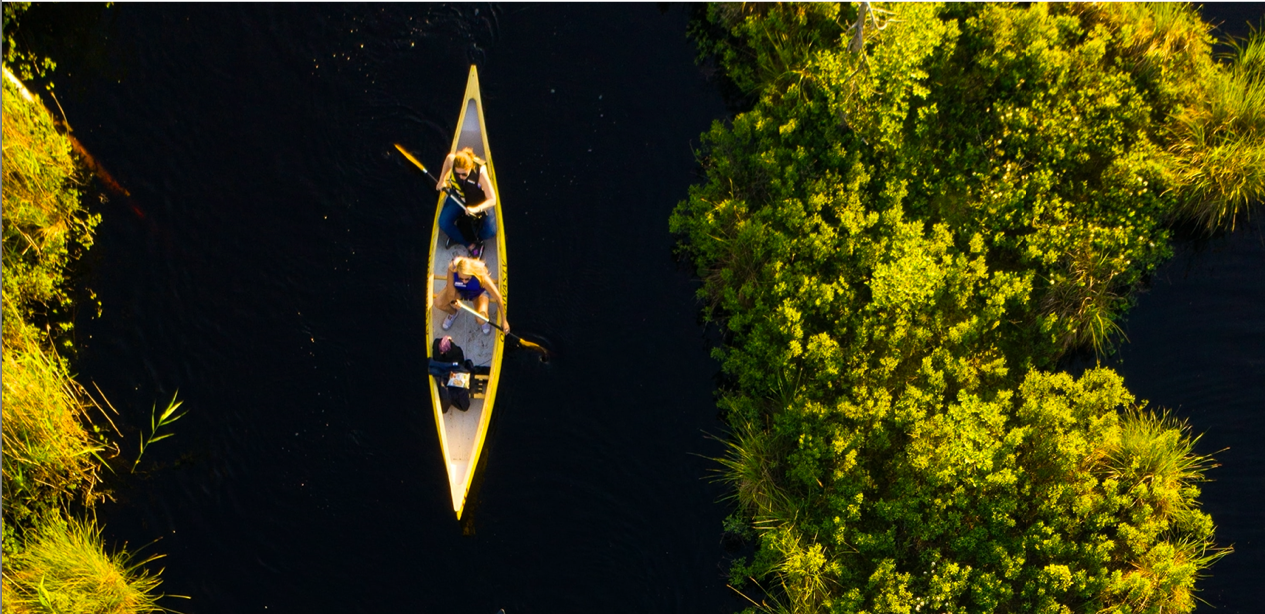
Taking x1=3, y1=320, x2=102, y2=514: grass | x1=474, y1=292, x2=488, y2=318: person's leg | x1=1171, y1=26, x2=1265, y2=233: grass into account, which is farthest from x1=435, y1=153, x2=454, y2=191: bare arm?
x1=1171, y1=26, x2=1265, y2=233: grass

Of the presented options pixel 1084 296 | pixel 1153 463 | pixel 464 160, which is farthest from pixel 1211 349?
pixel 464 160

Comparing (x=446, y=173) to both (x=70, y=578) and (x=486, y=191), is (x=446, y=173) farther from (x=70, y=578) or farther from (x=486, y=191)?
(x=70, y=578)

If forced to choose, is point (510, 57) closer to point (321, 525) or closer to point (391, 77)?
point (391, 77)

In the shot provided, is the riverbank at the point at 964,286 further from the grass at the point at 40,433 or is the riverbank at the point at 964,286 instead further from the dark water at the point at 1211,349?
the grass at the point at 40,433

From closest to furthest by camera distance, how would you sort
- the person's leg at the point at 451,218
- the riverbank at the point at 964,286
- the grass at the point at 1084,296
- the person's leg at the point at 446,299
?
the riverbank at the point at 964,286 < the grass at the point at 1084,296 < the person's leg at the point at 446,299 < the person's leg at the point at 451,218

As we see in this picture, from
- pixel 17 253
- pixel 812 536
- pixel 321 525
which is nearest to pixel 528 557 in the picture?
pixel 321 525

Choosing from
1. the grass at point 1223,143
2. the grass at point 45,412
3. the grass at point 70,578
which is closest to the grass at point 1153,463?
the grass at point 1223,143

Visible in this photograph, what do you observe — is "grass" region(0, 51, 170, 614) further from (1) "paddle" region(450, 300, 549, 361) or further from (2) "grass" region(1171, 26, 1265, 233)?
(2) "grass" region(1171, 26, 1265, 233)
